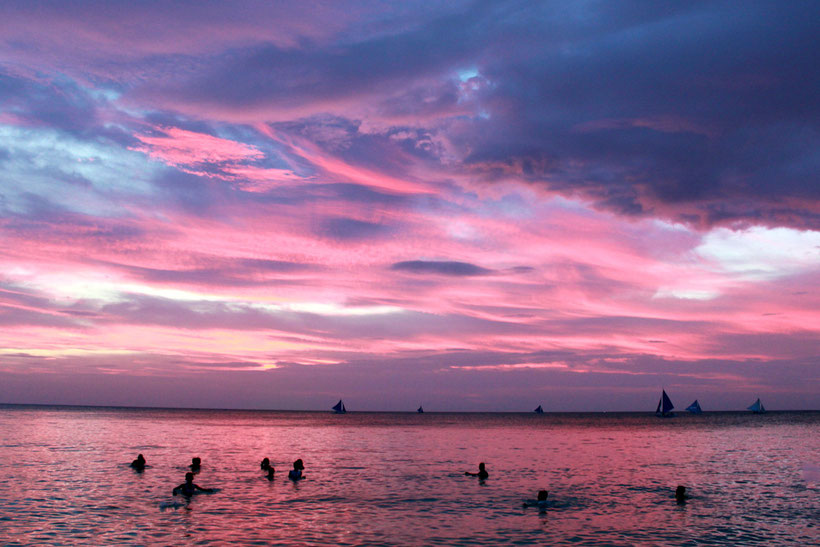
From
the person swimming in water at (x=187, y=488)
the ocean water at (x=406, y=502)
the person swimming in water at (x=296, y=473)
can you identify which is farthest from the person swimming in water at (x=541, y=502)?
the person swimming in water at (x=187, y=488)

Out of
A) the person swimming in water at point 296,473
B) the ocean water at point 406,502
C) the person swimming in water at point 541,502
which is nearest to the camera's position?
the ocean water at point 406,502

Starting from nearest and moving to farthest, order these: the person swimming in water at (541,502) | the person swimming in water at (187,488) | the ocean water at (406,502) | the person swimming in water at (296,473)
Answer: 1. the ocean water at (406,502)
2. the person swimming in water at (541,502)
3. the person swimming in water at (187,488)
4. the person swimming in water at (296,473)

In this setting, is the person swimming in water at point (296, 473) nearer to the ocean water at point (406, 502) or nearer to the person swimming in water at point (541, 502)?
the ocean water at point (406, 502)

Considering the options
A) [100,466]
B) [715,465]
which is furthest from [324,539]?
[715,465]

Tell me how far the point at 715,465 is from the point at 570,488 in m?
26.4

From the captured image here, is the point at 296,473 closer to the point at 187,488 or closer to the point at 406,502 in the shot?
the point at 187,488

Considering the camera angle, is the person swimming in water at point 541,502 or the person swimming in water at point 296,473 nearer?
the person swimming in water at point 541,502

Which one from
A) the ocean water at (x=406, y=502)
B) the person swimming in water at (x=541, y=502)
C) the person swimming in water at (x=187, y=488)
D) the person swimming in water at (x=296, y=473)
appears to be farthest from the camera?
the person swimming in water at (x=296, y=473)

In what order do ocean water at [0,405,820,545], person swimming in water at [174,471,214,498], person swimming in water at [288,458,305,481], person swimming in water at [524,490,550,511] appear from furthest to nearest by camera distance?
person swimming in water at [288,458,305,481], person swimming in water at [174,471,214,498], person swimming in water at [524,490,550,511], ocean water at [0,405,820,545]

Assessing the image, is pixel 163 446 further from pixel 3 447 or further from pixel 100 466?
pixel 100 466

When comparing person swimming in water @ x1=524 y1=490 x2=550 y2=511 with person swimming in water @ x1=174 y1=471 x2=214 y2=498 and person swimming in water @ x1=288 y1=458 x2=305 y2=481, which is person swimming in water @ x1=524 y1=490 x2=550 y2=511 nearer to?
person swimming in water @ x1=288 y1=458 x2=305 y2=481

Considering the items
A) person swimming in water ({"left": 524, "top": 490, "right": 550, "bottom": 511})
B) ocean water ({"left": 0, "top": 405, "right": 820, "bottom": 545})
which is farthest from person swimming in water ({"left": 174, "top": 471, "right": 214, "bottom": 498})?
person swimming in water ({"left": 524, "top": 490, "right": 550, "bottom": 511})

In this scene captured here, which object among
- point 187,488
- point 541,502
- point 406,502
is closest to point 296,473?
point 187,488

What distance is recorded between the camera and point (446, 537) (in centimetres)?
2869
